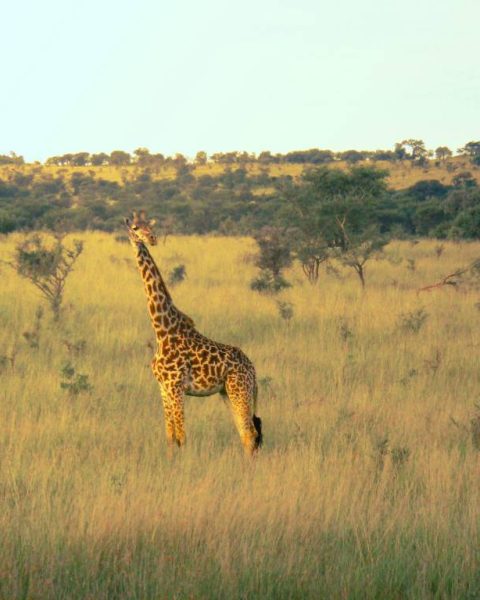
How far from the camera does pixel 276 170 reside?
3538 inches

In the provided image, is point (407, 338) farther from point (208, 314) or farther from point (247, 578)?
point (247, 578)

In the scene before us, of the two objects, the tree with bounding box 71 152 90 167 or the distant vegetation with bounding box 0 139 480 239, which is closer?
the distant vegetation with bounding box 0 139 480 239

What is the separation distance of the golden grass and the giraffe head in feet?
219

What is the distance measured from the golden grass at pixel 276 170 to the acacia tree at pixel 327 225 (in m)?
45.6

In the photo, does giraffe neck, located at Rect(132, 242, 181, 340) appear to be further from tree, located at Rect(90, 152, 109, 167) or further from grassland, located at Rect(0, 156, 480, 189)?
tree, located at Rect(90, 152, 109, 167)

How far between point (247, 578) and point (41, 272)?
12.1 meters

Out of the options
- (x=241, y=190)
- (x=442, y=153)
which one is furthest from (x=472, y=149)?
(x=241, y=190)

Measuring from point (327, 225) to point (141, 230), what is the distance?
17.7 meters

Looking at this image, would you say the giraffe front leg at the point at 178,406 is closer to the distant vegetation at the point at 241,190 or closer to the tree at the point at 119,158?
the distant vegetation at the point at 241,190

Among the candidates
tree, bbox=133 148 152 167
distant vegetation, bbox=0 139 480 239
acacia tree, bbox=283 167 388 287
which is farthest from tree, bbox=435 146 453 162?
acacia tree, bbox=283 167 388 287

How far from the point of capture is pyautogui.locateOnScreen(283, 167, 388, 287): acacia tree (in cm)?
2147

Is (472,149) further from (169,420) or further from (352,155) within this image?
(169,420)

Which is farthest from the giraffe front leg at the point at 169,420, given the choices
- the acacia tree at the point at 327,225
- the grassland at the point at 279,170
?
the grassland at the point at 279,170

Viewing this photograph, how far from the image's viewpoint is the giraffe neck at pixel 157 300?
7250 mm
